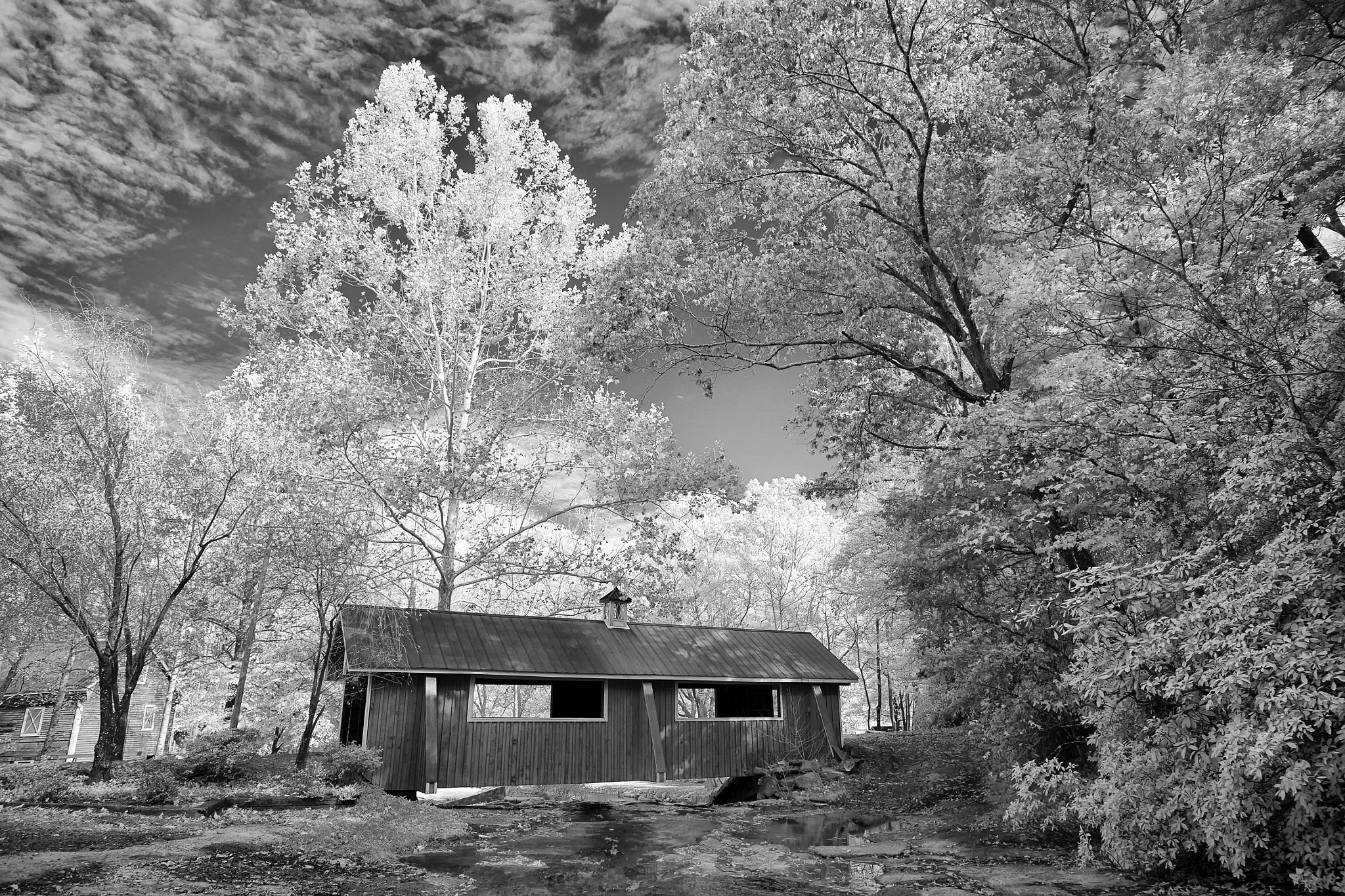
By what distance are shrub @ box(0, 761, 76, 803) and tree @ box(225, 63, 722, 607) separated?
7.45 metres

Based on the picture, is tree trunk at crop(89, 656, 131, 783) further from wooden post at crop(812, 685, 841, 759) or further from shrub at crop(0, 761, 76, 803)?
wooden post at crop(812, 685, 841, 759)

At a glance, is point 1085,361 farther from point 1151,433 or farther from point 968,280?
point 968,280

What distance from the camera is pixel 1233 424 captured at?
669 cm

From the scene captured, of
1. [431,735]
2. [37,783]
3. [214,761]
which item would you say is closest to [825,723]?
[431,735]

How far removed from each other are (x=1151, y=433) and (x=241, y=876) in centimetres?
958

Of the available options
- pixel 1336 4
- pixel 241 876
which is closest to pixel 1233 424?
pixel 1336 4

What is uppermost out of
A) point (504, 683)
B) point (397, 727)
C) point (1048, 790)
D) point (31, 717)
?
point (504, 683)

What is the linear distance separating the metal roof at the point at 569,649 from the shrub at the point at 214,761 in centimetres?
235

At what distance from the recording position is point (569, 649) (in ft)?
55.9

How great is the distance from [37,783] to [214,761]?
8.56 feet

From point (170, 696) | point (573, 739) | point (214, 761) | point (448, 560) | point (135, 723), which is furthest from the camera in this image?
point (135, 723)

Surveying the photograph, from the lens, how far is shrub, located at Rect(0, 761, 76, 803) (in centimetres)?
1024

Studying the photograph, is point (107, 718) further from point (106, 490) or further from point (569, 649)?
point (569, 649)

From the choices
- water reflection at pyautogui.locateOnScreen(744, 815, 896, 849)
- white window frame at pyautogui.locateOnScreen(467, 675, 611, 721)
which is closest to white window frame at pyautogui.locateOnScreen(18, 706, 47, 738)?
white window frame at pyautogui.locateOnScreen(467, 675, 611, 721)
